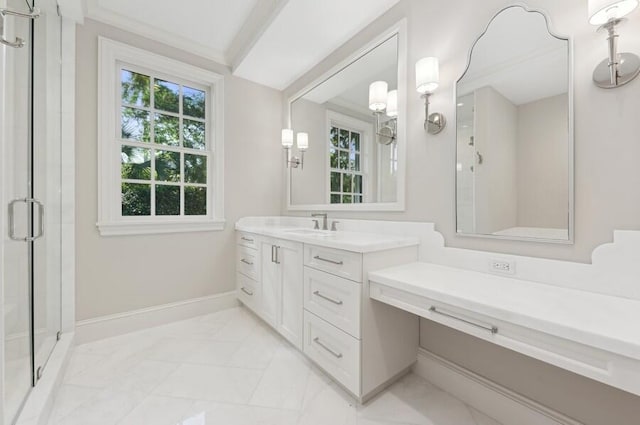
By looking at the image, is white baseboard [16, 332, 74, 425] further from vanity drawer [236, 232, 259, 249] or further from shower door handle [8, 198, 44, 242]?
vanity drawer [236, 232, 259, 249]

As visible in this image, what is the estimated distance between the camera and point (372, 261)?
146cm

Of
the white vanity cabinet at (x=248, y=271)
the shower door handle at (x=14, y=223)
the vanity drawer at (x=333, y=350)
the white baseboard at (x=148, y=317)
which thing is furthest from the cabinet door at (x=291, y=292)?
the shower door handle at (x=14, y=223)

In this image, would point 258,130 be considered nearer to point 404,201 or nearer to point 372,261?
point 404,201

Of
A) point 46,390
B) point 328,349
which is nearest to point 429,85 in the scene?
point 328,349

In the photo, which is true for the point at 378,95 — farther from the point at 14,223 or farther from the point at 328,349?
the point at 14,223

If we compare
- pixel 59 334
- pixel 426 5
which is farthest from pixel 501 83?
pixel 59 334

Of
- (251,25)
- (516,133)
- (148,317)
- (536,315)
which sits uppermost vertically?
(251,25)

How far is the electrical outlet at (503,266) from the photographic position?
1329mm

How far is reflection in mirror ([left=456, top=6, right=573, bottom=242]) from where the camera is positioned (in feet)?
4.01

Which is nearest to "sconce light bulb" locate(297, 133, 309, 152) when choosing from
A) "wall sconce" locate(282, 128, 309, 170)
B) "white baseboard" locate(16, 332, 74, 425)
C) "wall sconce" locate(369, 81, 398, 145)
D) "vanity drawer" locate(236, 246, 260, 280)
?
"wall sconce" locate(282, 128, 309, 170)

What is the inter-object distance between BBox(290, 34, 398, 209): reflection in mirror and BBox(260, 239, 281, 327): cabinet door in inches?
28.2

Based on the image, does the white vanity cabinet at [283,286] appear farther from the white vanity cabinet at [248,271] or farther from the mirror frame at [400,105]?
the mirror frame at [400,105]

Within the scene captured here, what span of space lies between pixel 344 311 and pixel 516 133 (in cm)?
132

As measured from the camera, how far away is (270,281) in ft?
7.32
